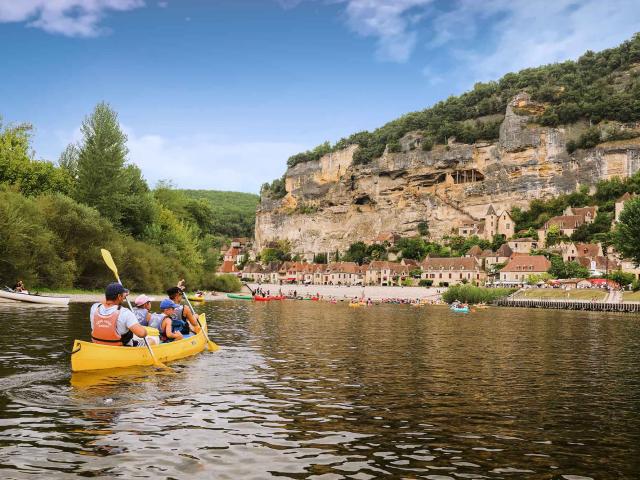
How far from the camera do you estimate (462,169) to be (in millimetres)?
125688

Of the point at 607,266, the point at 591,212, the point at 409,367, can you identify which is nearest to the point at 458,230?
the point at 591,212

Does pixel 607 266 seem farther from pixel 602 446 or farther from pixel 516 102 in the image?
pixel 602 446

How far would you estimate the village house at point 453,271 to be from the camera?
328 feet

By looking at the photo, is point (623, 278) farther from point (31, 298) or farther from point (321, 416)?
point (321, 416)

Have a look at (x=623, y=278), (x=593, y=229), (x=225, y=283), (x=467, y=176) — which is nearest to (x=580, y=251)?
(x=593, y=229)

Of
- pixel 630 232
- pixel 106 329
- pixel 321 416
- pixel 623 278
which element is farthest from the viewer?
pixel 623 278

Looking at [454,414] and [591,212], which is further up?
[591,212]

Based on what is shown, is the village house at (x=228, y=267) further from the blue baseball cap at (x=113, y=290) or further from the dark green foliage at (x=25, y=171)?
the blue baseball cap at (x=113, y=290)

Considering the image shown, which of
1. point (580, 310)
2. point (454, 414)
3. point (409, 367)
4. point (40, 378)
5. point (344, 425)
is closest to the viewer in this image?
point (344, 425)

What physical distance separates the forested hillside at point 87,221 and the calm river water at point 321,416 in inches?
887

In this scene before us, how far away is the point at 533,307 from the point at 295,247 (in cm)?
9555

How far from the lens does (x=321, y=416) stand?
9.49m

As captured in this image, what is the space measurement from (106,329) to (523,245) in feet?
332

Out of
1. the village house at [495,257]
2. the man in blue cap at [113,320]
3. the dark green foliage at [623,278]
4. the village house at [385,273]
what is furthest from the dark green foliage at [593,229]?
the man in blue cap at [113,320]
